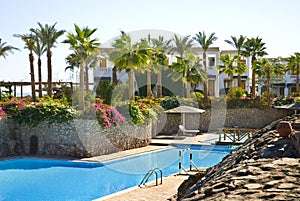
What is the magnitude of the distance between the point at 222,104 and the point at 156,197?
2117 centimetres

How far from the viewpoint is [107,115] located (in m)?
18.8

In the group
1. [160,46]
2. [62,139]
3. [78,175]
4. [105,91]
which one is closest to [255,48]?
[160,46]

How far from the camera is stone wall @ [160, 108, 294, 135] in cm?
2947

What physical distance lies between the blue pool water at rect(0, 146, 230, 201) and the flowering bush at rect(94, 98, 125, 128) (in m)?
1.97

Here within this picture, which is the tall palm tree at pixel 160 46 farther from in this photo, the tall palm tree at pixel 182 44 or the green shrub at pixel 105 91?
the green shrub at pixel 105 91

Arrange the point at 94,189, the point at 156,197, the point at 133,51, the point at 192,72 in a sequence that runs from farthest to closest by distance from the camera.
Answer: the point at 192,72, the point at 133,51, the point at 94,189, the point at 156,197

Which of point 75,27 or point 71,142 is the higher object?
point 75,27

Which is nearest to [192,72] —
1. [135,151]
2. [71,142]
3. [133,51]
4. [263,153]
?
[133,51]

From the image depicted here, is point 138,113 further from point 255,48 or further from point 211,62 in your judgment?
point 211,62

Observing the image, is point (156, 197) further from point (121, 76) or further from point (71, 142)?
point (121, 76)

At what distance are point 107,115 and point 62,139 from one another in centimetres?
236

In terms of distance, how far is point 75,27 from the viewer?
60.4 ft

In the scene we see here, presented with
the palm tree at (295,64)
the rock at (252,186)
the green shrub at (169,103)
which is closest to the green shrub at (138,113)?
the green shrub at (169,103)

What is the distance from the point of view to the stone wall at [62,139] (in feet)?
58.7
